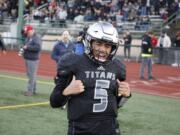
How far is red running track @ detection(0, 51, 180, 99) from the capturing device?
14.2m

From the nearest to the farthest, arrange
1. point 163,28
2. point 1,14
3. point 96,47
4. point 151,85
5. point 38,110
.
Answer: point 96,47 < point 38,110 < point 151,85 < point 163,28 < point 1,14

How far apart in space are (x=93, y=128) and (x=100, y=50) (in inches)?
25.3

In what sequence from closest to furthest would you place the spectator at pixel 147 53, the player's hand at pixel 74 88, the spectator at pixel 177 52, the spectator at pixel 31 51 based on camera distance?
the player's hand at pixel 74 88 → the spectator at pixel 31 51 → the spectator at pixel 147 53 → the spectator at pixel 177 52

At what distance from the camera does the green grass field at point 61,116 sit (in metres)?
8.17

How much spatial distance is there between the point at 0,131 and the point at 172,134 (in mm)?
2919

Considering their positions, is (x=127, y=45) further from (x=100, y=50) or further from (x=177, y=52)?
(x=100, y=50)

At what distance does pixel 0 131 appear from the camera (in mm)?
7879

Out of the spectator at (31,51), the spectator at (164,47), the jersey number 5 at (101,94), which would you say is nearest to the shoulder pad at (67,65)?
the jersey number 5 at (101,94)

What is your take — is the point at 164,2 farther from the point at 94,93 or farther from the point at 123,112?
the point at 94,93

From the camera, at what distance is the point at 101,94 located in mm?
→ 3949

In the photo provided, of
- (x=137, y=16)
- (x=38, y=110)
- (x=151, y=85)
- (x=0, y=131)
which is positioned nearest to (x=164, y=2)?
(x=137, y=16)

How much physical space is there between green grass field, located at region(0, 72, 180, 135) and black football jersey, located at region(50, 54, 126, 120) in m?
4.02

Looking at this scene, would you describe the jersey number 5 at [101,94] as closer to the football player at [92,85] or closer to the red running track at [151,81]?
the football player at [92,85]

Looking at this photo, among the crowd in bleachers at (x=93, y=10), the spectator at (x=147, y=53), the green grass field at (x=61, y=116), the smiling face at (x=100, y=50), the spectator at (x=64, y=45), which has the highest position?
the crowd in bleachers at (x=93, y=10)
